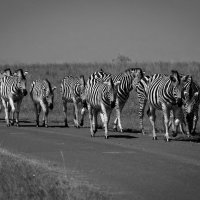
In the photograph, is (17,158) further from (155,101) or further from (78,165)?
(155,101)

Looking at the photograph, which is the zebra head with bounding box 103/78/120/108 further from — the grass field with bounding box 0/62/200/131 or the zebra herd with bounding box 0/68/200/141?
the grass field with bounding box 0/62/200/131

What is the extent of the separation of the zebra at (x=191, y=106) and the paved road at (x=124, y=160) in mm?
1378

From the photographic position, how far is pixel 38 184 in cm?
1127

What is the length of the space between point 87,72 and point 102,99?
104 feet

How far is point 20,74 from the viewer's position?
96.5ft

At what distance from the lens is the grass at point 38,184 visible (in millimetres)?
10414

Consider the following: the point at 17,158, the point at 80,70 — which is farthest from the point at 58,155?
the point at 80,70

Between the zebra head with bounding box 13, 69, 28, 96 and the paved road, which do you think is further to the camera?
the zebra head with bounding box 13, 69, 28, 96

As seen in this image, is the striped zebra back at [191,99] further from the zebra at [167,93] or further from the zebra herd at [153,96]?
the zebra at [167,93]

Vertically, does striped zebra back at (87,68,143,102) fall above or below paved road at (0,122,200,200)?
above

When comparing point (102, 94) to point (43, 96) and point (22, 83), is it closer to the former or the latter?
point (43, 96)

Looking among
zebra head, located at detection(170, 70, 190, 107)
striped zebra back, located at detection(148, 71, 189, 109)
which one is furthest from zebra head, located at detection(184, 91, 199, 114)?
zebra head, located at detection(170, 70, 190, 107)

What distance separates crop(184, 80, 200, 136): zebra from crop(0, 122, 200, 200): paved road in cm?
138

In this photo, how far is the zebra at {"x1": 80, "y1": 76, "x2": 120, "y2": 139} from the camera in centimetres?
2153
